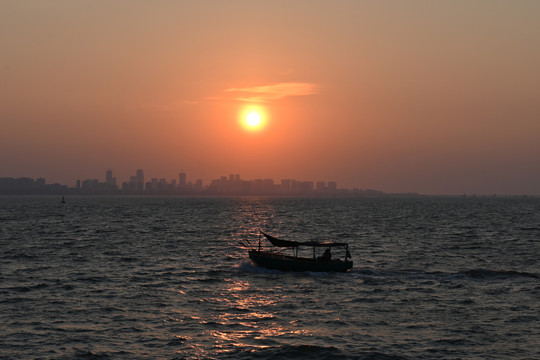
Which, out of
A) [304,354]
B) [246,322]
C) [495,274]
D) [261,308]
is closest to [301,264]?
[261,308]

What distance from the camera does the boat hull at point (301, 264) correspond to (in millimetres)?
50094

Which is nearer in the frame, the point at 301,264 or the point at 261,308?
the point at 261,308

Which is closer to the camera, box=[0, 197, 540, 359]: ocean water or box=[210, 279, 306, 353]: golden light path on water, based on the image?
box=[0, 197, 540, 359]: ocean water

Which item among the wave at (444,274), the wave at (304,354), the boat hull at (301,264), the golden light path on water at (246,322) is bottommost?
the wave at (304,354)

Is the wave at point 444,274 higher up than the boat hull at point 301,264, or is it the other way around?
the boat hull at point 301,264

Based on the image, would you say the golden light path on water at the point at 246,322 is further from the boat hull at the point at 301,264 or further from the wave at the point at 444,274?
the wave at the point at 444,274

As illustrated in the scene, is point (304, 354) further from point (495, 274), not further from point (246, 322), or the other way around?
point (495, 274)

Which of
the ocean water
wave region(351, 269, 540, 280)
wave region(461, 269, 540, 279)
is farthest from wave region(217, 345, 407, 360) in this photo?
wave region(461, 269, 540, 279)

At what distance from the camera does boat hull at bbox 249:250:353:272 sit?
50.1 m

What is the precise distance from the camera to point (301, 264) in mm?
50562

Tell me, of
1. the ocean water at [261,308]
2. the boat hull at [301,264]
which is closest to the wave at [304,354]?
the ocean water at [261,308]

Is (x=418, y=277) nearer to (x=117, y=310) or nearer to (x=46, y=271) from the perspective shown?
(x=117, y=310)

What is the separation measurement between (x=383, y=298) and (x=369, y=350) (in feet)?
39.5

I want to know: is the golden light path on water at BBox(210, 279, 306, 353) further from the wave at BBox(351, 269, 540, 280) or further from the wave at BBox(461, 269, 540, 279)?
the wave at BBox(461, 269, 540, 279)
